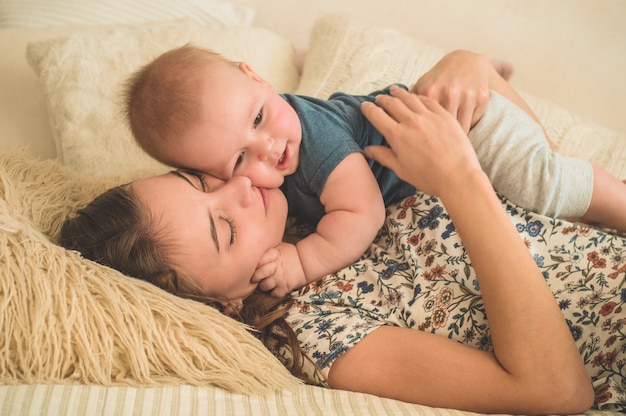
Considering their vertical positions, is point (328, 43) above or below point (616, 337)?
above

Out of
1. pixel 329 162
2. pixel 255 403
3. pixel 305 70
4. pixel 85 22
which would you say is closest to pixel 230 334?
pixel 255 403

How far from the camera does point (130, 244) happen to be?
0.92 metres

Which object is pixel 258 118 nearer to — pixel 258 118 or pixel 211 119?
pixel 258 118

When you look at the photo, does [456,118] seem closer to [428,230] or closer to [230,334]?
[428,230]

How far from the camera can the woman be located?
833 millimetres

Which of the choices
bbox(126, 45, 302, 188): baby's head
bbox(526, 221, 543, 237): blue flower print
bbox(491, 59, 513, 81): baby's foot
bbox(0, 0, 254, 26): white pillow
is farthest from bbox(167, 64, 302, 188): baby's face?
bbox(0, 0, 254, 26): white pillow

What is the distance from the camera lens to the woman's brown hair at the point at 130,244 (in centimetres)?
92

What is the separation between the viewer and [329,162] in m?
1.04

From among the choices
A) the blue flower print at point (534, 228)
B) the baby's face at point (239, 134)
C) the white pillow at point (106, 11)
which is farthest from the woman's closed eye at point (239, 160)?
the white pillow at point (106, 11)

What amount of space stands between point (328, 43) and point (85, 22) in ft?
2.77

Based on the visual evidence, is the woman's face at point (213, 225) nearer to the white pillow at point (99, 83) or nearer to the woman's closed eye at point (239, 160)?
the woman's closed eye at point (239, 160)

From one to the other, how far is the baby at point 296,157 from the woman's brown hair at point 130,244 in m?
0.14

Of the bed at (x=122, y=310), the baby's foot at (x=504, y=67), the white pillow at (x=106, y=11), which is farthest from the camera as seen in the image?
the white pillow at (x=106, y=11)

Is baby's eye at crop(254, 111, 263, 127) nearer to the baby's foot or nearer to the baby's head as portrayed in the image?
the baby's head
